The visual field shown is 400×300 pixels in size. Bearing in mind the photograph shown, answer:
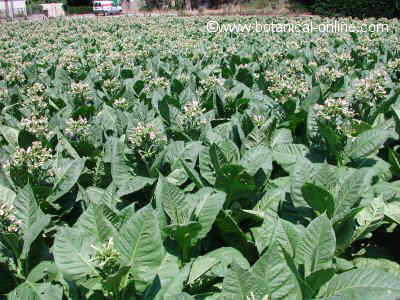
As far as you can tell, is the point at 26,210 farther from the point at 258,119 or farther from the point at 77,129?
the point at 258,119

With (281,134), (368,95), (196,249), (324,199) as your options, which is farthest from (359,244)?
(368,95)

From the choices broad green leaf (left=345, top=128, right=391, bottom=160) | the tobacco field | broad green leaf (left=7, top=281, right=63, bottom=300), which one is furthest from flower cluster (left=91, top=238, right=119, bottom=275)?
broad green leaf (left=345, top=128, right=391, bottom=160)

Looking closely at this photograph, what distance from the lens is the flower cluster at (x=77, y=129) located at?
108 inches

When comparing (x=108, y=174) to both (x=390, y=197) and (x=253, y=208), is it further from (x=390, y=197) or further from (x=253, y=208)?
(x=390, y=197)

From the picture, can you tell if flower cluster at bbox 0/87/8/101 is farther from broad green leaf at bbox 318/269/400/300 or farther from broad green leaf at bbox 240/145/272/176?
broad green leaf at bbox 318/269/400/300

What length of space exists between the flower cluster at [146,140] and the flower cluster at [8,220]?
2.36ft

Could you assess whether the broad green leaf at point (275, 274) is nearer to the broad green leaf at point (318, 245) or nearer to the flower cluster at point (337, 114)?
the broad green leaf at point (318, 245)

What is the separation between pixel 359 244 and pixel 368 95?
1.28 m

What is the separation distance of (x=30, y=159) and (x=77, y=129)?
1.71ft

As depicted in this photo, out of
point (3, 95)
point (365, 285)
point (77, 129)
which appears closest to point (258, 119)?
point (77, 129)

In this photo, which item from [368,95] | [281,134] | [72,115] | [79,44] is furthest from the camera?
[79,44]

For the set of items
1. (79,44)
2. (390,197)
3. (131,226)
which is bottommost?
(390,197)

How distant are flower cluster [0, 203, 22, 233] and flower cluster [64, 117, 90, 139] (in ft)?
3.16

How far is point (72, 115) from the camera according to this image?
3412mm
